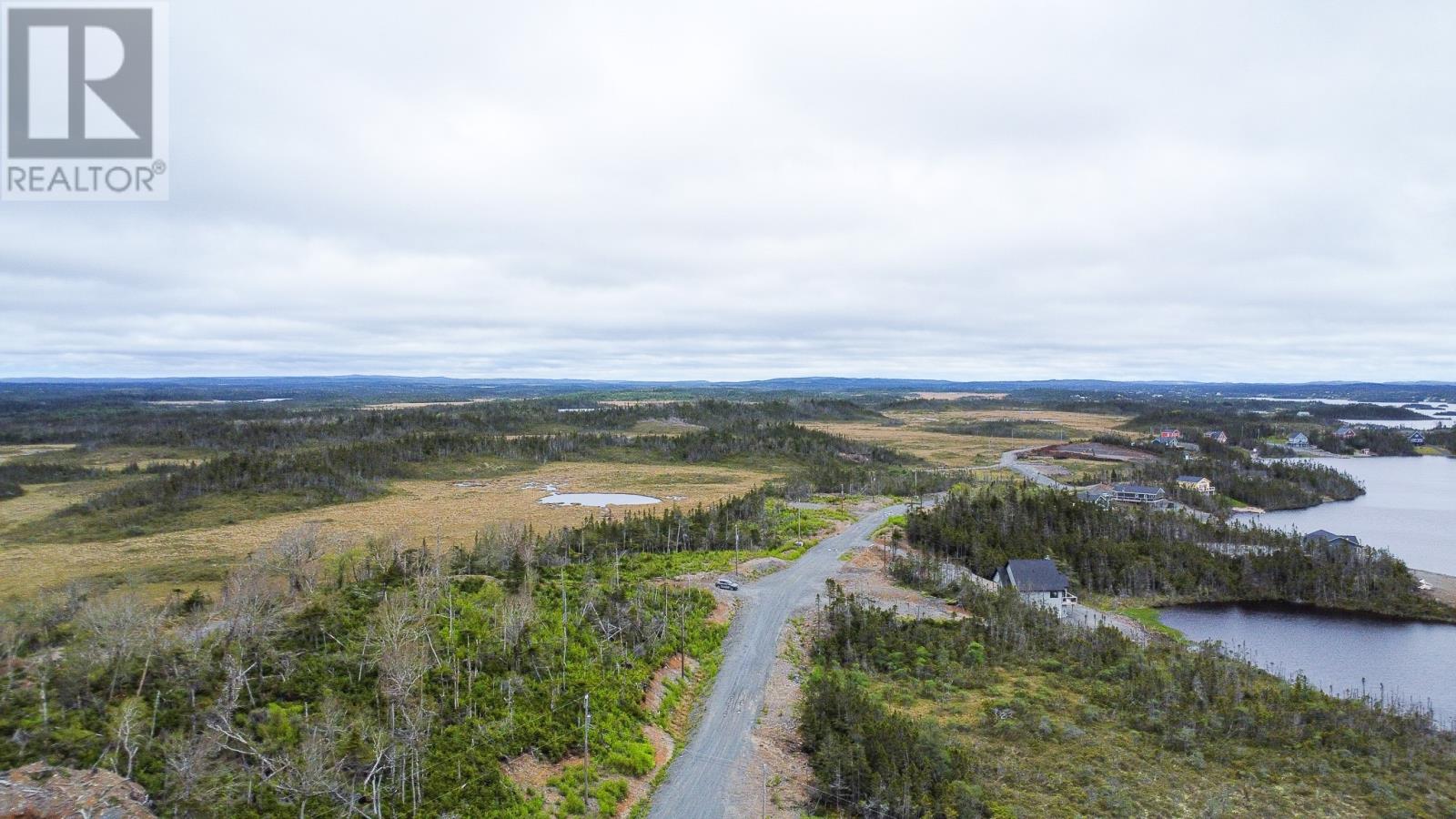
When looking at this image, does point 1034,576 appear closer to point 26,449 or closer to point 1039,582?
point 1039,582

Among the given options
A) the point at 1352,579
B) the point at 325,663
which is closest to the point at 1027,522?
the point at 1352,579

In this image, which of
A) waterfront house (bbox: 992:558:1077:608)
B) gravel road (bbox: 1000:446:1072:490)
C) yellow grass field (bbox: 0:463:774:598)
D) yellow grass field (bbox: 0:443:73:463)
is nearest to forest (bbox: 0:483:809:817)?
yellow grass field (bbox: 0:463:774:598)

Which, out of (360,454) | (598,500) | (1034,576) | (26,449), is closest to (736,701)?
(1034,576)

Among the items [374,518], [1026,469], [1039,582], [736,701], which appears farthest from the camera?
[1026,469]

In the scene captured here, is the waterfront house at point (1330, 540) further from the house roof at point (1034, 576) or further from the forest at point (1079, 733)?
the forest at point (1079, 733)

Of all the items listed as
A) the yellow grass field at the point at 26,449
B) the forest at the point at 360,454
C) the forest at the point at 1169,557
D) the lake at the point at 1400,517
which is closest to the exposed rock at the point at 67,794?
the forest at the point at 1169,557
